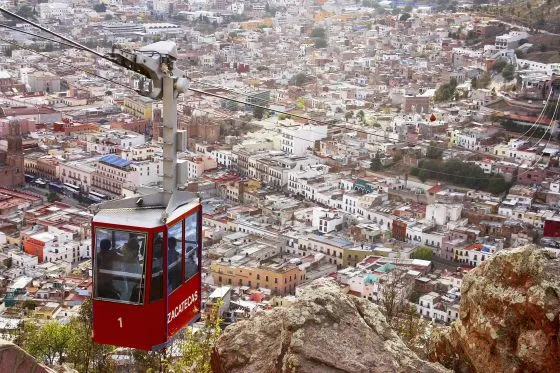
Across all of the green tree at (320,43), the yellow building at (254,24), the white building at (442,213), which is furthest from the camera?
the yellow building at (254,24)

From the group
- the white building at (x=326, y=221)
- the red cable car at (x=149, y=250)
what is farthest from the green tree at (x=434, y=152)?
the red cable car at (x=149, y=250)

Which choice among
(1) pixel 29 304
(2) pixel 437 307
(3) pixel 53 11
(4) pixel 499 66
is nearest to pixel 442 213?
(2) pixel 437 307

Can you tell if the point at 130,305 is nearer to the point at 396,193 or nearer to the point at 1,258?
the point at 1,258

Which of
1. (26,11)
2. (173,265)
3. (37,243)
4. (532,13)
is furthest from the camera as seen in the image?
(26,11)

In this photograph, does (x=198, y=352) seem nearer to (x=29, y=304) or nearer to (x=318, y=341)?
(x=318, y=341)

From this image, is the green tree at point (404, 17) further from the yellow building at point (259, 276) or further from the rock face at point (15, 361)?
the rock face at point (15, 361)

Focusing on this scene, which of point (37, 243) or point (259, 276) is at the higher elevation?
point (259, 276)

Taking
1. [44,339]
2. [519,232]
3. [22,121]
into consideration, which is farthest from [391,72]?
[44,339]
